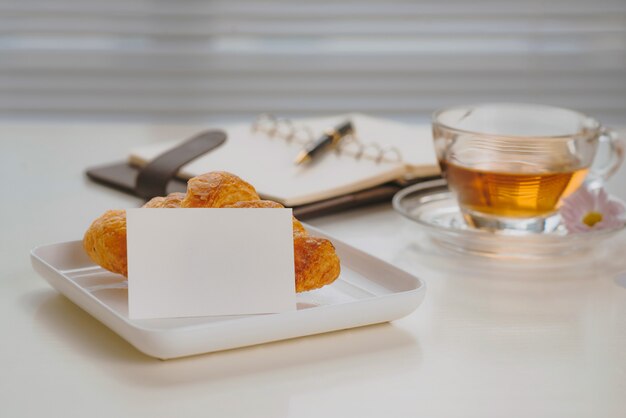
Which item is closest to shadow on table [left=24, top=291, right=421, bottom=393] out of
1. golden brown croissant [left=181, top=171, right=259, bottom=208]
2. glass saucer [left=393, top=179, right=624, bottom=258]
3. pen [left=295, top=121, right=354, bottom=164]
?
golden brown croissant [left=181, top=171, right=259, bottom=208]

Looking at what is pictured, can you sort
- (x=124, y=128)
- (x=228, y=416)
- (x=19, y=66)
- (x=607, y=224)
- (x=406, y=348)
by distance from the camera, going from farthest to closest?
(x=19, y=66), (x=124, y=128), (x=607, y=224), (x=406, y=348), (x=228, y=416)

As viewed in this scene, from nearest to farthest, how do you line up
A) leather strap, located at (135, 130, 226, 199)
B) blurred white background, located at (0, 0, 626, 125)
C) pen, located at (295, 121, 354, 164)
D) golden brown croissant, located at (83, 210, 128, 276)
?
golden brown croissant, located at (83, 210, 128, 276) < leather strap, located at (135, 130, 226, 199) < pen, located at (295, 121, 354, 164) < blurred white background, located at (0, 0, 626, 125)

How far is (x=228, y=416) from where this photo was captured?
0.57 metres

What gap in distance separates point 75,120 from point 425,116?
82 cm

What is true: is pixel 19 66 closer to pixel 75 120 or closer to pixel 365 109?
pixel 75 120

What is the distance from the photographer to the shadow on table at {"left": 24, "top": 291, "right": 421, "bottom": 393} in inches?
24.3

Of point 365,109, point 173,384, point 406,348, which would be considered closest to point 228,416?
point 173,384

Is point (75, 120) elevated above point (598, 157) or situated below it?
below

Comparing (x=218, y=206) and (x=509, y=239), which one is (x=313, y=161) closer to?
(x=509, y=239)

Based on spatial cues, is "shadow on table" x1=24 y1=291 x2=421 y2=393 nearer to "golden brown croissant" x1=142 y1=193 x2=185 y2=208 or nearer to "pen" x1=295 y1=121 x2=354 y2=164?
"golden brown croissant" x1=142 y1=193 x2=185 y2=208

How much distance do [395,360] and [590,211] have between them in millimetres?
380

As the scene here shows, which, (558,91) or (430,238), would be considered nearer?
(430,238)

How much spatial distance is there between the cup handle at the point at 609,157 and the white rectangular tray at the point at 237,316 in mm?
376

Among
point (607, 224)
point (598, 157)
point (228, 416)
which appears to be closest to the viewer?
point (228, 416)
